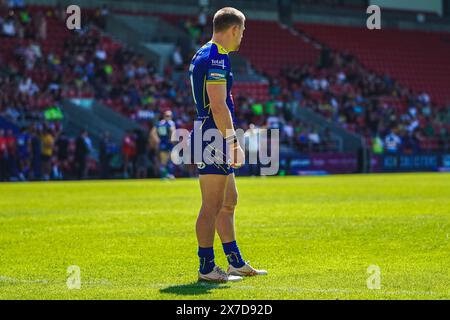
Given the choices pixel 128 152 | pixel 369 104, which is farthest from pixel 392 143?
pixel 128 152

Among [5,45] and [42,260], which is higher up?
[5,45]

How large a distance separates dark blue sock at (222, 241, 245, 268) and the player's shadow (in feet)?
2.00

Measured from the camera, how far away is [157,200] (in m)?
22.2

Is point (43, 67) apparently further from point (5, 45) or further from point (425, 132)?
→ point (425, 132)

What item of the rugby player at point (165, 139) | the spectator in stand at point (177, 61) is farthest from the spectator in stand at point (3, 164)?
the spectator in stand at point (177, 61)

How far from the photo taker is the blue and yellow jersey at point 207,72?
9.01m

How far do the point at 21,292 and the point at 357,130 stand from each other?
4113cm

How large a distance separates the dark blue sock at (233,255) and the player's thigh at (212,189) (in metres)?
0.58

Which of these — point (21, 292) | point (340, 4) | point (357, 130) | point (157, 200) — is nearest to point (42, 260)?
point (21, 292)

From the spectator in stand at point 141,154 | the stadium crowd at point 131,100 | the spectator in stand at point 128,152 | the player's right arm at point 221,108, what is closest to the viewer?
the player's right arm at point 221,108

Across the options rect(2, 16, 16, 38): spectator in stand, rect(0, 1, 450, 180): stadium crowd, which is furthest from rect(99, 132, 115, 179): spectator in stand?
rect(2, 16, 16, 38): spectator in stand

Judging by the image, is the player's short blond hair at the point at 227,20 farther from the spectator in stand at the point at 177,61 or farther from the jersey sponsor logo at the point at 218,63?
the spectator in stand at the point at 177,61

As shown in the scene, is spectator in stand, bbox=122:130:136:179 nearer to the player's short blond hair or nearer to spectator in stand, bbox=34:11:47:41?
spectator in stand, bbox=34:11:47:41
